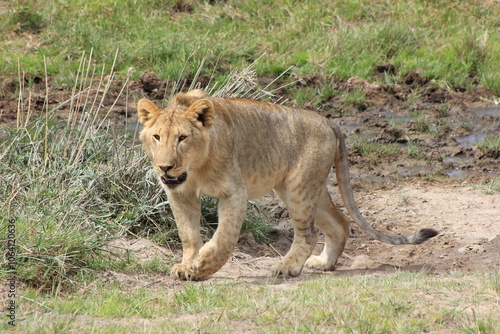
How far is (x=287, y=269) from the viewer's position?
605 cm

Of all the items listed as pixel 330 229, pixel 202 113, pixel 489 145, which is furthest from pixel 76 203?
pixel 489 145

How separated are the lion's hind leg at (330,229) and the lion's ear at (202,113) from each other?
1557 mm

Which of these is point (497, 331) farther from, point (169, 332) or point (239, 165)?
point (239, 165)

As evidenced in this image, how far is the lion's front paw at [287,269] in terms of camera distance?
6.03 metres

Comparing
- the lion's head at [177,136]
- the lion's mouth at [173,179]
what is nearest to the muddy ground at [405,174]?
the lion's mouth at [173,179]

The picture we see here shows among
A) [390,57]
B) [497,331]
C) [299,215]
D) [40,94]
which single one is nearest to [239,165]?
[299,215]

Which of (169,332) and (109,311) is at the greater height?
(169,332)

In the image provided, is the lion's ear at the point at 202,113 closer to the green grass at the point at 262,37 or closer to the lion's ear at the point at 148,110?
the lion's ear at the point at 148,110

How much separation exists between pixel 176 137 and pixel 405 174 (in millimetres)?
4509

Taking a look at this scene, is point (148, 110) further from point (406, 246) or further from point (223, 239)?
point (406, 246)

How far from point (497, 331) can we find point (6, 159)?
4242 mm

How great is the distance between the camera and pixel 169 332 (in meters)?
3.90

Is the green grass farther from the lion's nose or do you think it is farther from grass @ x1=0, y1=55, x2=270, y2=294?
the lion's nose

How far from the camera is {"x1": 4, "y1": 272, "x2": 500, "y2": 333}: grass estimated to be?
4.00m
